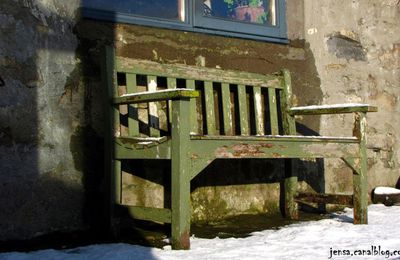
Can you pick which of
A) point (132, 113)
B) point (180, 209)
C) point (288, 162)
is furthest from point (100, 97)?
point (288, 162)

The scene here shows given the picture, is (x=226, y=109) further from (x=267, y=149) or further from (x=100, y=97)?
(x=100, y=97)

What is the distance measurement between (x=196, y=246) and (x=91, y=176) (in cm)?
72

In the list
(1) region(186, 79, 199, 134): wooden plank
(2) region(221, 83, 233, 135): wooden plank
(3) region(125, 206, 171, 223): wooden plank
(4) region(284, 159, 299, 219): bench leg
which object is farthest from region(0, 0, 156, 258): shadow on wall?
(4) region(284, 159, 299, 219): bench leg

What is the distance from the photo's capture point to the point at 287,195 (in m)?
3.04

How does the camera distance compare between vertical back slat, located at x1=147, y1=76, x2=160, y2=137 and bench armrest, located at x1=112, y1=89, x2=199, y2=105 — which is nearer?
bench armrest, located at x1=112, y1=89, x2=199, y2=105

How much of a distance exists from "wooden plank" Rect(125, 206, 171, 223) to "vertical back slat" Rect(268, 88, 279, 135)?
1047mm

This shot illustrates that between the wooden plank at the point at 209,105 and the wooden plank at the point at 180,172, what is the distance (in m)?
0.71

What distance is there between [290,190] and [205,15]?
1.18 meters

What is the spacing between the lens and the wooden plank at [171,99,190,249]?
2020 mm

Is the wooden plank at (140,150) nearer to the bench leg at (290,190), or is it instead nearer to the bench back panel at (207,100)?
the bench back panel at (207,100)

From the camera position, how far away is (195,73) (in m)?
2.74

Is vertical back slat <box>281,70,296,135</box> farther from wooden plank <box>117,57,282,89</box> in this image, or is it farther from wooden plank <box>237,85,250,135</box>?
wooden plank <box>237,85,250,135</box>

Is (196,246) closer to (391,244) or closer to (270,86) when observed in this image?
(391,244)

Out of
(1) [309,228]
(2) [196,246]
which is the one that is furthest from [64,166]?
(1) [309,228]
